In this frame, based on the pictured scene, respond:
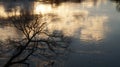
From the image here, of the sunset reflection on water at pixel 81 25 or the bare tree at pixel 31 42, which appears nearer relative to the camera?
the bare tree at pixel 31 42

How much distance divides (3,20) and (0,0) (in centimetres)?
3014

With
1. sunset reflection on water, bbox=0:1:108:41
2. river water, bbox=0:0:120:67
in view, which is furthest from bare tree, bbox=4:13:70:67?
sunset reflection on water, bbox=0:1:108:41

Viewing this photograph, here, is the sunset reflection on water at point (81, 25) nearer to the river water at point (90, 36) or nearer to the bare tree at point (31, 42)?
the river water at point (90, 36)

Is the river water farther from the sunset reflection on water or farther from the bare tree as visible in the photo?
the bare tree

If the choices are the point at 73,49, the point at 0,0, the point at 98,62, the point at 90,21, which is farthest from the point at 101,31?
the point at 0,0

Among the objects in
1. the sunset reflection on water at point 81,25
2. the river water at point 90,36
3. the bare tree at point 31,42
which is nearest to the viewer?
the bare tree at point 31,42

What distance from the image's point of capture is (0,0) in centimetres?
6550

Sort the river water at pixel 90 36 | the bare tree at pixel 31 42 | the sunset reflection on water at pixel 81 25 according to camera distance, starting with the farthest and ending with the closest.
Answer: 1. the sunset reflection on water at pixel 81 25
2. the river water at pixel 90 36
3. the bare tree at pixel 31 42

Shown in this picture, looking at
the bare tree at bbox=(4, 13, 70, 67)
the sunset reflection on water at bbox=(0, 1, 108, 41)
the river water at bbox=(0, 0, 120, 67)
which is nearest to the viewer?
the bare tree at bbox=(4, 13, 70, 67)

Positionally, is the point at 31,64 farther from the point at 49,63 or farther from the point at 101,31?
the point at 101,31

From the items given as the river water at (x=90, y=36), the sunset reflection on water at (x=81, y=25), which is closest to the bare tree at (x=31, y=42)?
the river water at (x=90, y=36)

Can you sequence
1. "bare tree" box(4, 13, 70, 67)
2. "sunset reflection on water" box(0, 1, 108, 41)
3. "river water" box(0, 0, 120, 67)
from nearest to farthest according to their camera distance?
"bare tree" box(4, 13, 70, 67) < "river water" box(0, 0, 120, 67) < "sunset reflection on water" box(0, 1, 108, 41)

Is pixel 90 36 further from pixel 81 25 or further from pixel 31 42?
pixel 31 42

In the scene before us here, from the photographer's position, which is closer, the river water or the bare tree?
the bare tree
